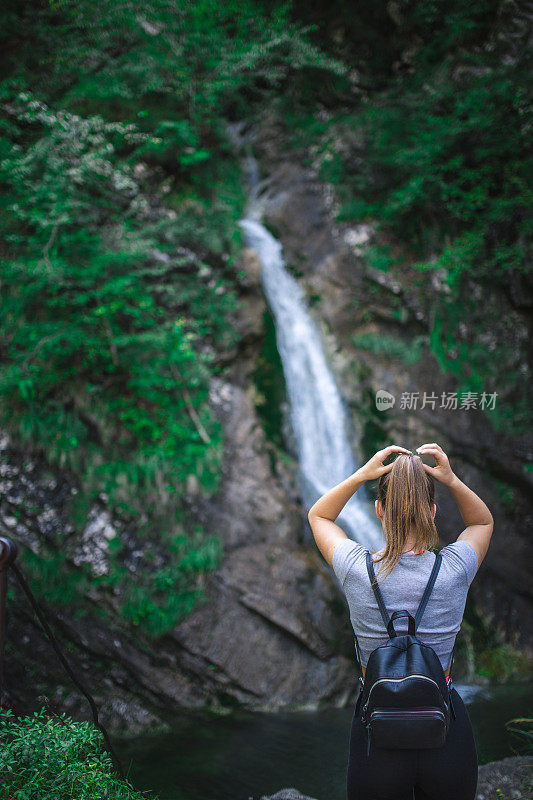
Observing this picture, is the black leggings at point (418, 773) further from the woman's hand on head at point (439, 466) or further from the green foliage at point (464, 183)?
the green foliage at point (464, 183)

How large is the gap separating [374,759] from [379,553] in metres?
0.60

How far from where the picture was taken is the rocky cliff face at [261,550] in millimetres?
5195

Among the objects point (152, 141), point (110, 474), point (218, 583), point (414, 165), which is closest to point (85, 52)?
point (152, 141)

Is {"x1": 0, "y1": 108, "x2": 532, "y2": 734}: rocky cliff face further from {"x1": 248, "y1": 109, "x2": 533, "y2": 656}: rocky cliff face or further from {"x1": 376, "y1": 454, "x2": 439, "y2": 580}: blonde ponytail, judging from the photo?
{"x1": 376, "y1": 454, "x2": 439, "y2": 580}: blonde ponytail

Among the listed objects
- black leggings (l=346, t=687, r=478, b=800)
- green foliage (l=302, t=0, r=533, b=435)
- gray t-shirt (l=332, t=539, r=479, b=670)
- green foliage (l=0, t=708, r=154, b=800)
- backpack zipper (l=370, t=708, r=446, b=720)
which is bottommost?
green foliage (l=0, t=708, r=154, b=800)

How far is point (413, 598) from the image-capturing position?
62.2 inches

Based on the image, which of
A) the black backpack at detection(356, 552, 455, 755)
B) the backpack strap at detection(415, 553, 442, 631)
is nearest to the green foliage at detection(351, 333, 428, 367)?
the backpack strap at detection(415, 553, 442, 631)

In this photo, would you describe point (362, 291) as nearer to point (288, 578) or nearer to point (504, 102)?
point (504, 102)

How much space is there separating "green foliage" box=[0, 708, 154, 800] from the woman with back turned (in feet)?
6.15

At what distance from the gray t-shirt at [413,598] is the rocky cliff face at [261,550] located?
173 inches

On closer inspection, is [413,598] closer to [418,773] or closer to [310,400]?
[418,773]

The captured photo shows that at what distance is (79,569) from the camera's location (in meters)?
5.51

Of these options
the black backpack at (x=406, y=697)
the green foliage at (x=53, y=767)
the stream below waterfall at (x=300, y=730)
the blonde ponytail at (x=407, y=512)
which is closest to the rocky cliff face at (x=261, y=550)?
the stream below waterfall at (x=300, y=730)

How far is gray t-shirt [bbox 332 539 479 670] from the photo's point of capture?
157 centimetres
